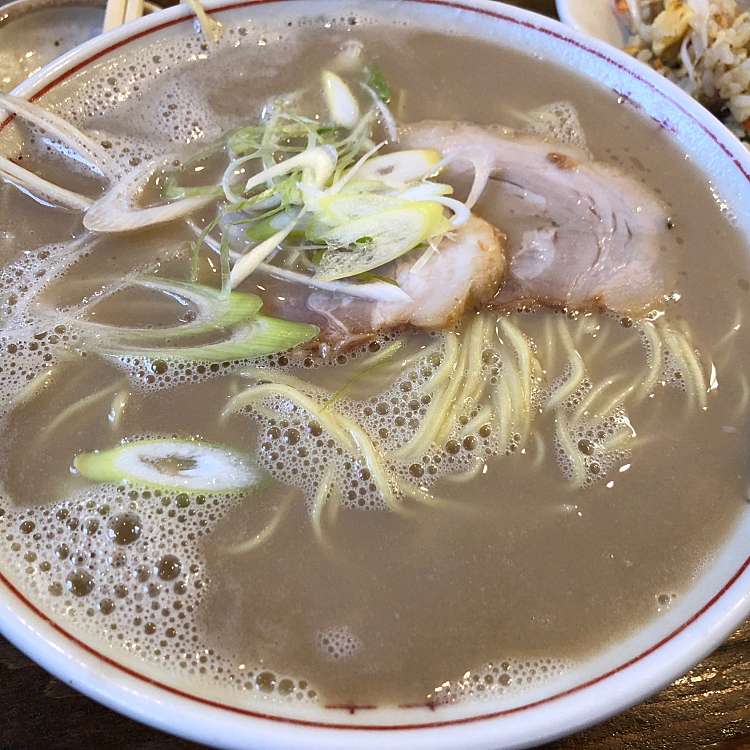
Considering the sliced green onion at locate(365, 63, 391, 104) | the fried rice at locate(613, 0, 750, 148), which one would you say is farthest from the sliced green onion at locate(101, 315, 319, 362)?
the fried rice at locate(613, 0, 750, 148)

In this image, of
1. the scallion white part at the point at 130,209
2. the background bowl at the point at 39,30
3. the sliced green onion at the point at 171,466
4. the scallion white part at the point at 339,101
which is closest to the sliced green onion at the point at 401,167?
the scallion white part at the point at 339,101

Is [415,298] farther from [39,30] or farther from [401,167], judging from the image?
[39,30]

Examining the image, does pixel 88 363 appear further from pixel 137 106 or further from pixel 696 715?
pixel 696 715

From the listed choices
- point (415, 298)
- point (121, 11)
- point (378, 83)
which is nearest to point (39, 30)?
point (121, 11)

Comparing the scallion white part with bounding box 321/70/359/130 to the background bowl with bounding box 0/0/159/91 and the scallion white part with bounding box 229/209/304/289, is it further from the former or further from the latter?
the background bowl with bounding box 0/0/159/91

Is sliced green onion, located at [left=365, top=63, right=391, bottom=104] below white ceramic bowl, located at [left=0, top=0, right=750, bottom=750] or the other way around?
the other way around

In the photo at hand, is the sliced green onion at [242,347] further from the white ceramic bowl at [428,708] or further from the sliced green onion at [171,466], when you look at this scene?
the white ceramic bowl at [428,708]
